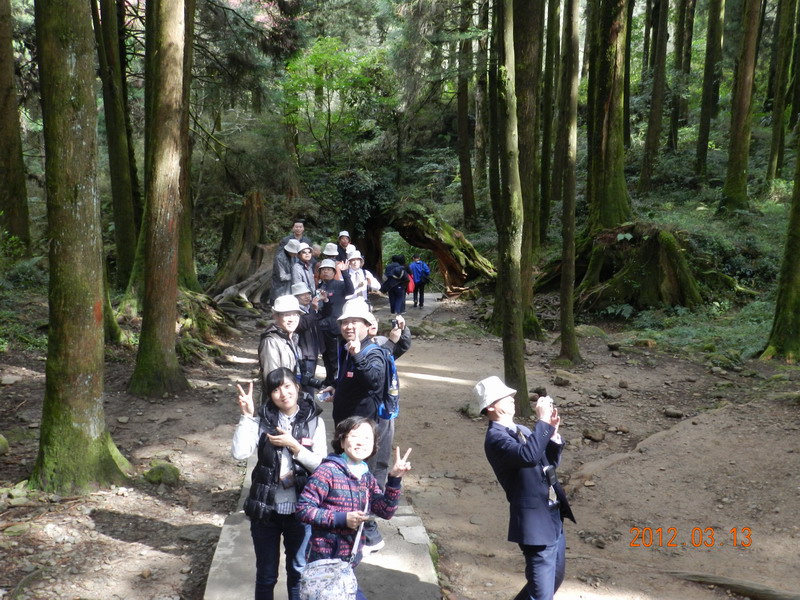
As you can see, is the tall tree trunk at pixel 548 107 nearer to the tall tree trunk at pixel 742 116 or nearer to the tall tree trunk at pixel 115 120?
the tall tree trunk at pixel 742 116

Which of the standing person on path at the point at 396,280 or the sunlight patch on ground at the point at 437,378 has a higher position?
the standing person on path at the point at 396,280

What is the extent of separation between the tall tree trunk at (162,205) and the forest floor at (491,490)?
509 millimetres

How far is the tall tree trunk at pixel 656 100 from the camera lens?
869 inches

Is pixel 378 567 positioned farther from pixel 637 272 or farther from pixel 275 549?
pixel 637 272

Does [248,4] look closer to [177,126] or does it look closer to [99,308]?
[177,126]

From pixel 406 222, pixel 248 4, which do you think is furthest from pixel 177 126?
pixel 248 4

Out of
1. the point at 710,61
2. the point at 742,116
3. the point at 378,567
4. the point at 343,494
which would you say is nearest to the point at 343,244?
the point at 378,567

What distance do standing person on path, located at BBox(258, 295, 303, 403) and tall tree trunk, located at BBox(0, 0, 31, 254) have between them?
10.2 m

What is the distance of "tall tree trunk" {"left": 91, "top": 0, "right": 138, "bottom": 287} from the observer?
12820 millimetres

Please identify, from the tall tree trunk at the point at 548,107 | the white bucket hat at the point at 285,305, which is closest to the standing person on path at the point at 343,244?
the white bucket hat at the point at 285,305

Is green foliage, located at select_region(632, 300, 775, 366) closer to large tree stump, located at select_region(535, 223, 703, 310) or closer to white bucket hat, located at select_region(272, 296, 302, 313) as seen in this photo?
large tree stump, located at select_region(535, 223, 703, 310)

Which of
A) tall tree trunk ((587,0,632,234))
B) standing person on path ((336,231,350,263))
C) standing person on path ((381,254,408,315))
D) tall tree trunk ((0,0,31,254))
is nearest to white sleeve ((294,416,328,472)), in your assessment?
standing person on path ((336,231,350,263))

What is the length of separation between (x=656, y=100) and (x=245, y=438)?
75.9ft

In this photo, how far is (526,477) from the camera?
3691 millimetres
